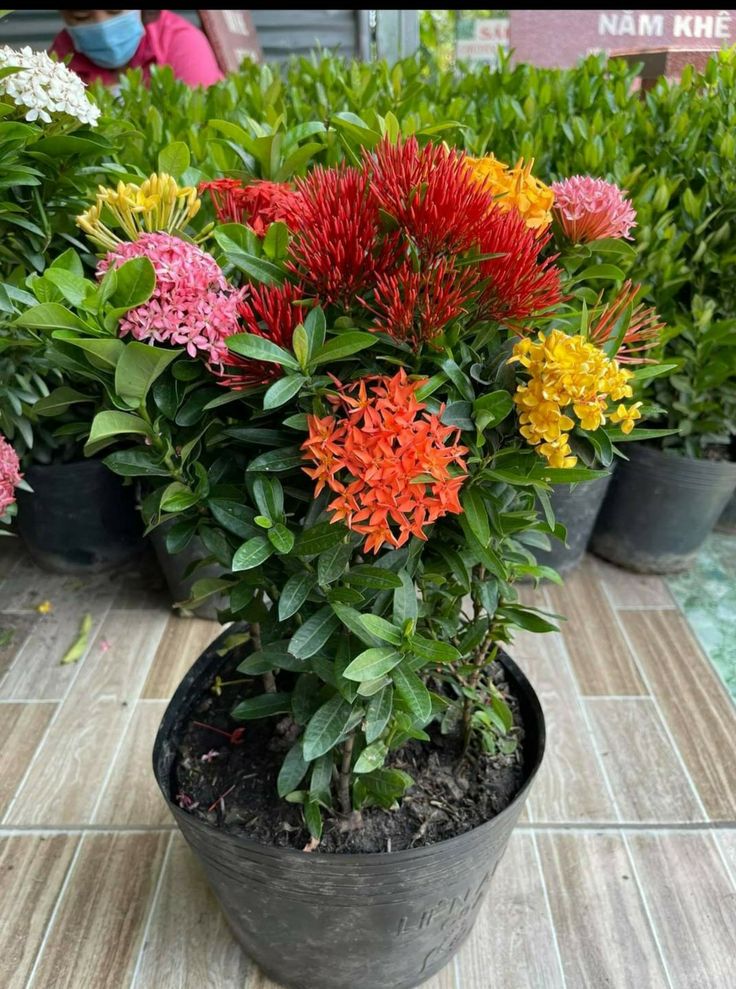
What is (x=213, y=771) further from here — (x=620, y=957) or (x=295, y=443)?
(x=620, y=957)

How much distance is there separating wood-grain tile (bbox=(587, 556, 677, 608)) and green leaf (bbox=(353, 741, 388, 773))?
1233mm

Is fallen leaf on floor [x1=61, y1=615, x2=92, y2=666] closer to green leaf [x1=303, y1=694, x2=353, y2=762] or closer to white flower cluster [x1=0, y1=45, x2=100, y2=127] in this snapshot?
green leaf [x1=303, y1=694, x2=353, y2=762]

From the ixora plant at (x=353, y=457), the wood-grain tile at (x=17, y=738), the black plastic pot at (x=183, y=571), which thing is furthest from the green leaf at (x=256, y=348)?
the wood-grain tile at (x=17, y=738)

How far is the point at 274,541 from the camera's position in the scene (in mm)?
782

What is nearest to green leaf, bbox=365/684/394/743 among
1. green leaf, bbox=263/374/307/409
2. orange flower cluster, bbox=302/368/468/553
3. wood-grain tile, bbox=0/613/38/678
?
orange flower cluster, bbox=302/368/468/553

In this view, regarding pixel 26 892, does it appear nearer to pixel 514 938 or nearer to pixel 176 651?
pixel 176 651

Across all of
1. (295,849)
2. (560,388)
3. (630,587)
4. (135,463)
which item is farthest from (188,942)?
(630,587)

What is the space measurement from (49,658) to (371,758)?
3.91ft

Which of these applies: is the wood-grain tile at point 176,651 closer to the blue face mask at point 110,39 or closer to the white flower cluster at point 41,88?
the white flower cluster at point 41,88

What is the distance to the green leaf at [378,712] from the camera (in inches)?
34.3

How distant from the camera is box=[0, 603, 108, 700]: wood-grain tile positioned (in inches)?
69.4

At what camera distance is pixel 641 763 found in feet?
5.14

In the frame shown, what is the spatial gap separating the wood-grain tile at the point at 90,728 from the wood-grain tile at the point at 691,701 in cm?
120

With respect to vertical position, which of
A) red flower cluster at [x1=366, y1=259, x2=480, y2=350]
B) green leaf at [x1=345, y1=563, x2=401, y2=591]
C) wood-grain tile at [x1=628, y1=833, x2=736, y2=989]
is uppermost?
red flower cluster at [x1=366, y1=259, x2=480, y2=350]
